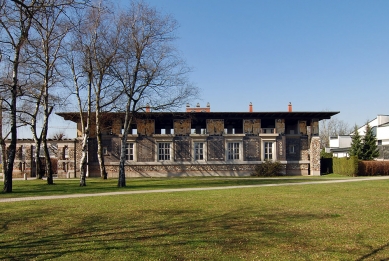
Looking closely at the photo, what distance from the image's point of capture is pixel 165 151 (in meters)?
38.8

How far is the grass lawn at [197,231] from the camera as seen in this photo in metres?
6.91

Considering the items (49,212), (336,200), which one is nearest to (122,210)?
(49,212)

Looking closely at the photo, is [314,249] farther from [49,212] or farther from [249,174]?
[249,174]

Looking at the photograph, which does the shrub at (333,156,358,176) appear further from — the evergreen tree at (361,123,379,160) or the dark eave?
the evergreen tree at (361,123,379,160)

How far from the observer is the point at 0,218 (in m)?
10.8

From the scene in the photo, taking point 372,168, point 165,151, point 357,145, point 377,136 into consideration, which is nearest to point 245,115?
point 165,151

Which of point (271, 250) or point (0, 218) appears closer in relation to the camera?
point (271, 250)

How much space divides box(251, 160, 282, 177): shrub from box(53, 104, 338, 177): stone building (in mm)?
808

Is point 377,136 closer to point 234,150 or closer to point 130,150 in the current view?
point 234,150

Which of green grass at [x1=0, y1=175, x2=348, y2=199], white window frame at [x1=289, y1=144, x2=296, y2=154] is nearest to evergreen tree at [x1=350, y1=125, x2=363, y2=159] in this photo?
white window frame at [x1=289, y1=144, x2=296, y2=154]

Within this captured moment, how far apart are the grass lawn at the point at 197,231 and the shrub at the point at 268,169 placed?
23.5m

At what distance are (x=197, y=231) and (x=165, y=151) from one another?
3023 cm

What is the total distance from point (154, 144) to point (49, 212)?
26779mm

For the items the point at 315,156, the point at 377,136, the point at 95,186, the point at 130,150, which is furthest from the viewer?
the point at 377,136
